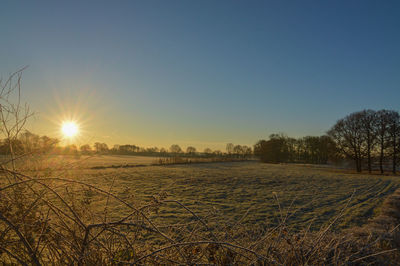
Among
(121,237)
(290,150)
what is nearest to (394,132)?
(290,150)

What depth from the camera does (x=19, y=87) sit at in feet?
8.52

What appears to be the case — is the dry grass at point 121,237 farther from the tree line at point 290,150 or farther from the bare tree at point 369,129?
the tree line at point 290,150

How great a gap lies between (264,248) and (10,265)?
2.68 metres

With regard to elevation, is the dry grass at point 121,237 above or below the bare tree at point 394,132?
below

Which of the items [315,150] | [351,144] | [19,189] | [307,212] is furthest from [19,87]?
[315,150]

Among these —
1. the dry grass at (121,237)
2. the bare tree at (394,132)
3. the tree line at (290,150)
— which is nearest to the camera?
the dry grass at (121,237)

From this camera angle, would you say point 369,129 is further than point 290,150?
No

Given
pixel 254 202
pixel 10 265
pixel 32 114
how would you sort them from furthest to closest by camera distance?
pixel 254 202 < pixel 32 114 < pixel 10 265

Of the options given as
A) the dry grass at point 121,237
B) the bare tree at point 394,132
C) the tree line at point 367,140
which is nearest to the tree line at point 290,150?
the tree line at point 367,140

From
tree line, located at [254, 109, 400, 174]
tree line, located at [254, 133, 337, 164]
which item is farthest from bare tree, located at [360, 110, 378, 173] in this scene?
tree line, located at [254, 133, 337, 164]

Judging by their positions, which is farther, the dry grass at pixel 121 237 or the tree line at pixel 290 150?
the tree line at pixel 290 150

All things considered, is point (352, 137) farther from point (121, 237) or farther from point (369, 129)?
point (121, 237)

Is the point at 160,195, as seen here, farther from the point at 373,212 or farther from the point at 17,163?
the point at 373,212

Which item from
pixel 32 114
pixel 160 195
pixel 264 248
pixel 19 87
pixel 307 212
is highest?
pixel 19 87
